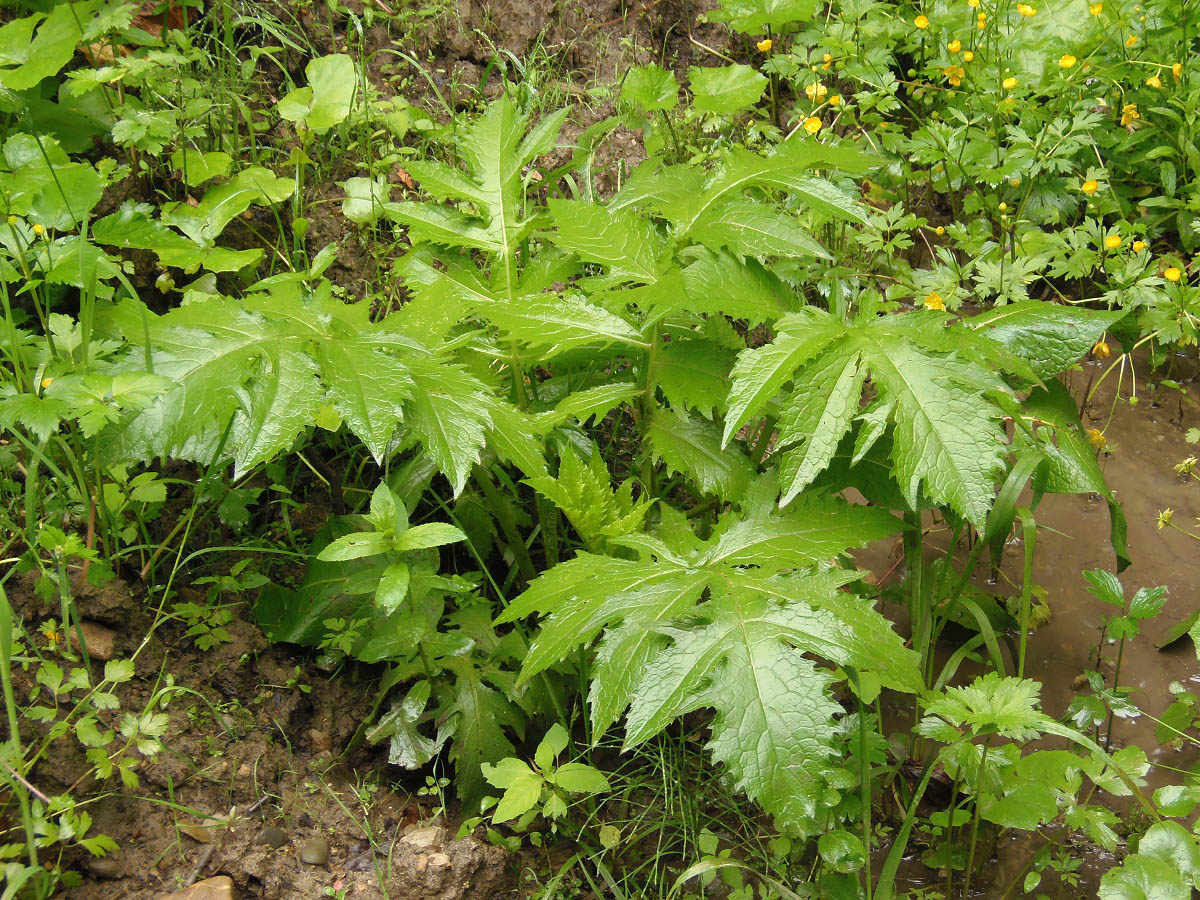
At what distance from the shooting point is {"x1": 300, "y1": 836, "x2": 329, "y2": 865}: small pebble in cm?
198

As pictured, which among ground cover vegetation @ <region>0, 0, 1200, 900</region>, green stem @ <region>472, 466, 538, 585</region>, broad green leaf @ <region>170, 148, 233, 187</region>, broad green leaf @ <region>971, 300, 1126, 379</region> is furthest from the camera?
broad green leaf @ <region>170, 148, 233, 187</region>

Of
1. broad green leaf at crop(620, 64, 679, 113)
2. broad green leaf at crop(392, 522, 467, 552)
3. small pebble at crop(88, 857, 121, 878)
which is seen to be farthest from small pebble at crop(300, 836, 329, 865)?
broad green leaf at crop(620, 64, 679, 113)

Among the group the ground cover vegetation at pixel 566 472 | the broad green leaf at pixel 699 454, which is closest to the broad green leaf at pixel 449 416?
the ground cover vegetation at pixel 566 472

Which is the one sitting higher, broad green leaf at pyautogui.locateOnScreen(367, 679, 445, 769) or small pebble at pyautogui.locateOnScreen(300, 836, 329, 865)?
broad green leaf at pyautogui.locateOnScreen(367, 679, 445, 769)

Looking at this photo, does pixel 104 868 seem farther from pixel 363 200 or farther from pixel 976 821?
pixel 363 200

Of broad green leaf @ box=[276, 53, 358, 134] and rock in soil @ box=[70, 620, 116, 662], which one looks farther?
broad green leaf @ box=[276, 53, 358, 134]

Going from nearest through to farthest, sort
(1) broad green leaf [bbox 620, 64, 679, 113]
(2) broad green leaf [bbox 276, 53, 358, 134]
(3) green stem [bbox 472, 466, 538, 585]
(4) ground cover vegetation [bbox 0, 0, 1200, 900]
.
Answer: (4) ground cover vegetation [bbox 0, 0, 1200, 900], (3) green stem [bbox 472, 466, 538, 585], (1) broad green leaf [bbox 620, 64, 679, 113], (2) broad green leaf [bbox 276, 53, 358, 134]

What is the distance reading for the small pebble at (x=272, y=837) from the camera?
196cm

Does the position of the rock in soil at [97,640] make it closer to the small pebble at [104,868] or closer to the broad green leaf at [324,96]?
the small pebble at [104,868]

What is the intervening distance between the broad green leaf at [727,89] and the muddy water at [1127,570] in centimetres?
145

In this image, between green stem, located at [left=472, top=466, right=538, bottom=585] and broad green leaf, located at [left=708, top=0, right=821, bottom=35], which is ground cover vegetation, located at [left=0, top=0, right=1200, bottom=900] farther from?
broad green leaf, located at [left=708, top=0, right=821, bottom=35]

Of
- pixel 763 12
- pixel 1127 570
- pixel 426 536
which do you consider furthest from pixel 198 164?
pixel 1127 570

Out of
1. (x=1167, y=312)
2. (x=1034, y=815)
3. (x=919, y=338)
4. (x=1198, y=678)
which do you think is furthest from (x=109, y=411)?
(x=1167, y=312)

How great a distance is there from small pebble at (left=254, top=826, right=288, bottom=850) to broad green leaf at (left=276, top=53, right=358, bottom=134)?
2.07 meters
